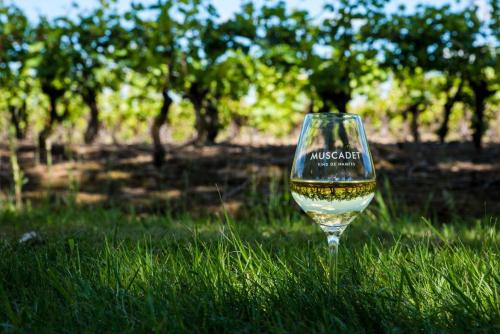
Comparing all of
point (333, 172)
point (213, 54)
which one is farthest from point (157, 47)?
point (333, 172)

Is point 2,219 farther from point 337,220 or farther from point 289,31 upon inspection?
point 289,31

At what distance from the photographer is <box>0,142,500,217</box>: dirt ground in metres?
5.86

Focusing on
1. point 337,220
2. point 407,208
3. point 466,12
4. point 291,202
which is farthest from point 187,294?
point 466,12

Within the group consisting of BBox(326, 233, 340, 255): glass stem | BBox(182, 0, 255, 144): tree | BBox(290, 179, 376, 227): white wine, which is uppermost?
BBox(182, 0, 255, 144): tree

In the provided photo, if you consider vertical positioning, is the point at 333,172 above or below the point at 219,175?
above

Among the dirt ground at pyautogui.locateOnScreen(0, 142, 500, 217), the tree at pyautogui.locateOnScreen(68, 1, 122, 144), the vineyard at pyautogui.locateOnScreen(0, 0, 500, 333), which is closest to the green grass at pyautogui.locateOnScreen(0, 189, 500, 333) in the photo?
the vineyard at pyautogui.locateOnScreen(0, 0, 500, 333)

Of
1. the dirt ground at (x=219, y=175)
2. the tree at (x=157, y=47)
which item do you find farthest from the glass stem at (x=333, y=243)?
the tree at (x=157, y=47)

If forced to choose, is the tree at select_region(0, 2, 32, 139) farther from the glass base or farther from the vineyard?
the glass base

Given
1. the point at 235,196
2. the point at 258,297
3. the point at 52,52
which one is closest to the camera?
the point at 258,297

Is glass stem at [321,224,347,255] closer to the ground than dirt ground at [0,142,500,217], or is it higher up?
higher up

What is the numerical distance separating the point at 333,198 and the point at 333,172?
10cm

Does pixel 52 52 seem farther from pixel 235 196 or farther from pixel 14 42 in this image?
pixel 235 196

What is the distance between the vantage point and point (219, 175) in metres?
6.71

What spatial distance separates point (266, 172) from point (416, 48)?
2.35 metres
